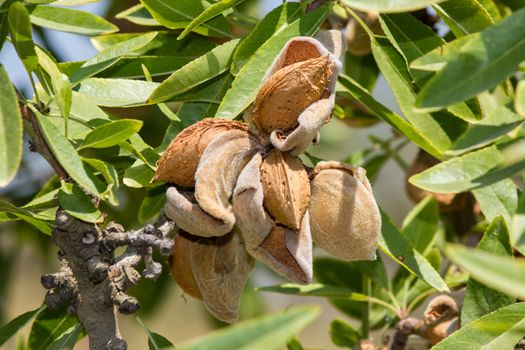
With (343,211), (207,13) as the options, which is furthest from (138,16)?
(343,211)

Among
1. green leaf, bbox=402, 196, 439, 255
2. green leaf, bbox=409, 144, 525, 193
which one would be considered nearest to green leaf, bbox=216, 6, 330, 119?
green leaf, bbox=409, 144, 525, 193

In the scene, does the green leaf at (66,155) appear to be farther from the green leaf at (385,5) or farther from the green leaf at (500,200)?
the green leaf at (500,200)

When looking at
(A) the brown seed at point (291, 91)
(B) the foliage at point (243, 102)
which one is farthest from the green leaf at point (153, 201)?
(A) the brown seed at point (291, 91)

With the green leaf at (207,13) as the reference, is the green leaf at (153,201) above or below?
below

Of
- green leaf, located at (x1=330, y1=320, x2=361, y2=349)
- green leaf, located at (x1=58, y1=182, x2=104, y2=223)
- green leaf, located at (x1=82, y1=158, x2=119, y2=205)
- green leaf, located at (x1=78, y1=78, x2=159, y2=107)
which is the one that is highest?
green leaf, located at (x1=78, y1=78, x2=159, y2=107)

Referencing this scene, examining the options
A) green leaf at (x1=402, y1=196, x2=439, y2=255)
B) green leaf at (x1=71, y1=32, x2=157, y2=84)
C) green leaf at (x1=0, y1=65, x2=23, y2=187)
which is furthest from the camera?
green leaf at (x1=402, y1=196, x2=439, y2=255)

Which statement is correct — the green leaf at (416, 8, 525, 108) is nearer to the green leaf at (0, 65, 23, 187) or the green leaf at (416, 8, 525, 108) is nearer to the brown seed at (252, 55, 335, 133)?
the brown seed at (252, 55, 335, 133)
